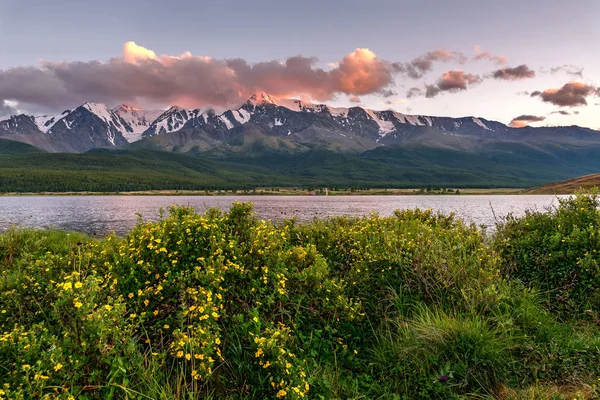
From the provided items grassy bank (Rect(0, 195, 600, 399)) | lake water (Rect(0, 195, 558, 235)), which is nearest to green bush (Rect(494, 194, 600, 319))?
grassy bank (Rect(0, 195, 600, 399))

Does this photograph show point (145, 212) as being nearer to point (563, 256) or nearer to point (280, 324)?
point (280, 324)

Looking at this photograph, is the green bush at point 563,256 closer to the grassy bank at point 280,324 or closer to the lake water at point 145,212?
the grassy bank at point 280,324

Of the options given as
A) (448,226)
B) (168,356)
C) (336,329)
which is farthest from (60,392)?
(448,226)

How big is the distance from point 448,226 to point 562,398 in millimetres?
8329

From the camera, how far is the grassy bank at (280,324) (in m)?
5.01

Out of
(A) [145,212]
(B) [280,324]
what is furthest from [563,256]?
(A) [145,212]

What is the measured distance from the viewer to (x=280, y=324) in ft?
21.5

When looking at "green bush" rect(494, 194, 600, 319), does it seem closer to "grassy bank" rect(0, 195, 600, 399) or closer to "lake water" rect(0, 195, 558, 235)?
"grassy bank" rect(0, 195, 600, 399)

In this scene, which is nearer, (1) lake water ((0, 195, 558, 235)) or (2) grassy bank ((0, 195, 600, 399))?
(2) grassy bank ((0, 195, 600, 399))

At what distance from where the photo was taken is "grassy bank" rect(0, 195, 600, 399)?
501cm

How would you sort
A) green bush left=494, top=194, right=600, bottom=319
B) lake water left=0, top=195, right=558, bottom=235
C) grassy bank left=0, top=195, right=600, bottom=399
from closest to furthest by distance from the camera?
grassy bank left=0, top=195, right=600, bottom=399
green bush left=494, top=194, right=600, bottom=319
lake water left=0, top=195, right=558, bottom=235

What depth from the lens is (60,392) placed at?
15.3 feet

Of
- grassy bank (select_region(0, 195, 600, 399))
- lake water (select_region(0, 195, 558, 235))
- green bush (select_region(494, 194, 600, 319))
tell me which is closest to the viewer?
grassy bank (select_region(0, 195, 600, 399))

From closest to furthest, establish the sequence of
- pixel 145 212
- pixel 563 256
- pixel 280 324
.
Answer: pixel 280 324
pixel 563 256
pixel 145 212
